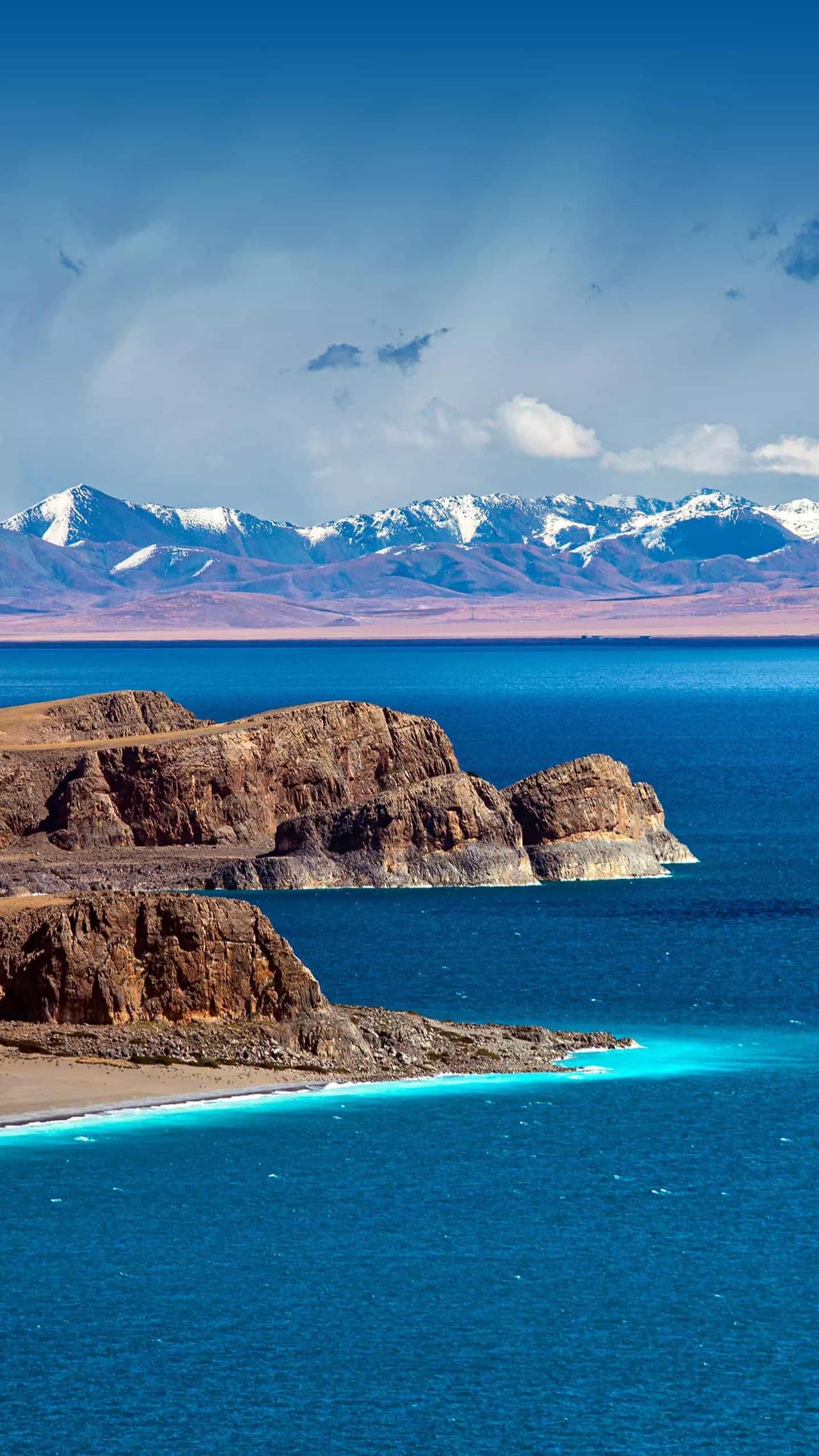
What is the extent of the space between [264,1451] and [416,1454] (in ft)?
6.85

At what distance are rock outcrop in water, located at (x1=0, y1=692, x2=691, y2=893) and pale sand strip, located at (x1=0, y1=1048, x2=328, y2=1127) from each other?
34.4 meters

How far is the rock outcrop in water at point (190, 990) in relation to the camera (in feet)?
168

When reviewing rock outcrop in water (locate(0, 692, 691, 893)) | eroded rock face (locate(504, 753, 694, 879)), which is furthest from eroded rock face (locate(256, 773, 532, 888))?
eroded rock face (locate(504, 753, 694, 879))

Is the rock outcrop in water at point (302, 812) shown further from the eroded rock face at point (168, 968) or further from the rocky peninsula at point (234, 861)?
the eroded rock face at point (168, 968)

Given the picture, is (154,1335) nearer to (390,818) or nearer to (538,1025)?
(538,1025)

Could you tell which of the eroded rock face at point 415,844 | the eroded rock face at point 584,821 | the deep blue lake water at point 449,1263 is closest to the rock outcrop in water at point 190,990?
the deep blue lake water at point 449,1263

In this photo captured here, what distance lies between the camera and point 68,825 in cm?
9738

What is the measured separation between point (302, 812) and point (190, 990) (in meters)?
49.4

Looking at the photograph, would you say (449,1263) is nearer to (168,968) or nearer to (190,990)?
(190,990)

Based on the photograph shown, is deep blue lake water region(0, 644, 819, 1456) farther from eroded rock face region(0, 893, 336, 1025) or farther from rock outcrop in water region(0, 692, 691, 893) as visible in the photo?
rock outcrop in water region(0, 692, 691, 893)

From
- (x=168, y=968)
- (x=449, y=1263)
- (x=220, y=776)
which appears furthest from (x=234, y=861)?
(x=449, y=1263)

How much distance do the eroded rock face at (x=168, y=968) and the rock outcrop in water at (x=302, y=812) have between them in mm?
31588

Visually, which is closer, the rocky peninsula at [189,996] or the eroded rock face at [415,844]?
the rocky peninsula at [189,996]

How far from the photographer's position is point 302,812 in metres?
101
